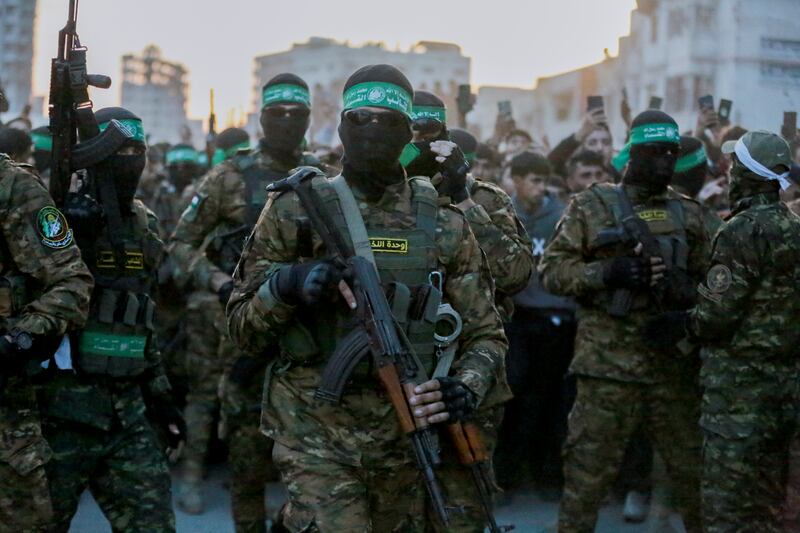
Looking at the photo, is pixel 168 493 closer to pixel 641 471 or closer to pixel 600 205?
pixel 600 205

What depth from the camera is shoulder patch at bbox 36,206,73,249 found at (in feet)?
14.4

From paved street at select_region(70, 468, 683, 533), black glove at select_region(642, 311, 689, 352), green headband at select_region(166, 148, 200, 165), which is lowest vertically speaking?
paved street at select_region(70, 468, 683, 533)

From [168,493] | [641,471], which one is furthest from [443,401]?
[641,471]

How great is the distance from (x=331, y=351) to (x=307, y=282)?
1.22 ft

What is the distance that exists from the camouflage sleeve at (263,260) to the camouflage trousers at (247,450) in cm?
198

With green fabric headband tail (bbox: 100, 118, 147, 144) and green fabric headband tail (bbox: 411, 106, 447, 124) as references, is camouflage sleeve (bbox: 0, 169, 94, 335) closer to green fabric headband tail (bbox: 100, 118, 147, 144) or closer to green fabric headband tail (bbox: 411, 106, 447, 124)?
green fabric headband tail (bbox: 100, 118, 147, 144)

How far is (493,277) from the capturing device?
17.6 ft

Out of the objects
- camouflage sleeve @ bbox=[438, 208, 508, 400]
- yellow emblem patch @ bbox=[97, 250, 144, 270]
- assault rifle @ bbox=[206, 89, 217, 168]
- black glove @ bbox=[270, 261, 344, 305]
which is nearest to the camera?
black glove @ bbox=[270, 261, 344, 305]

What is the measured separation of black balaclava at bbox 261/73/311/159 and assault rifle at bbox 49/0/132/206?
61.7 inches

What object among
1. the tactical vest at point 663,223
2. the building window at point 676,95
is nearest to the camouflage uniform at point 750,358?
the tactical vest at point 663,223

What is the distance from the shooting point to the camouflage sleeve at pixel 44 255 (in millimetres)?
4328

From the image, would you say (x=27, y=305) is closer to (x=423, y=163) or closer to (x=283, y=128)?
(x=423, y=163)

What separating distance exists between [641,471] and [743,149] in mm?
2858

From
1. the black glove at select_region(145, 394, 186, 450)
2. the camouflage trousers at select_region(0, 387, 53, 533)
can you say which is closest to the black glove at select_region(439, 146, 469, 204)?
the black glove at select_region(145, 394, 186, 450)
